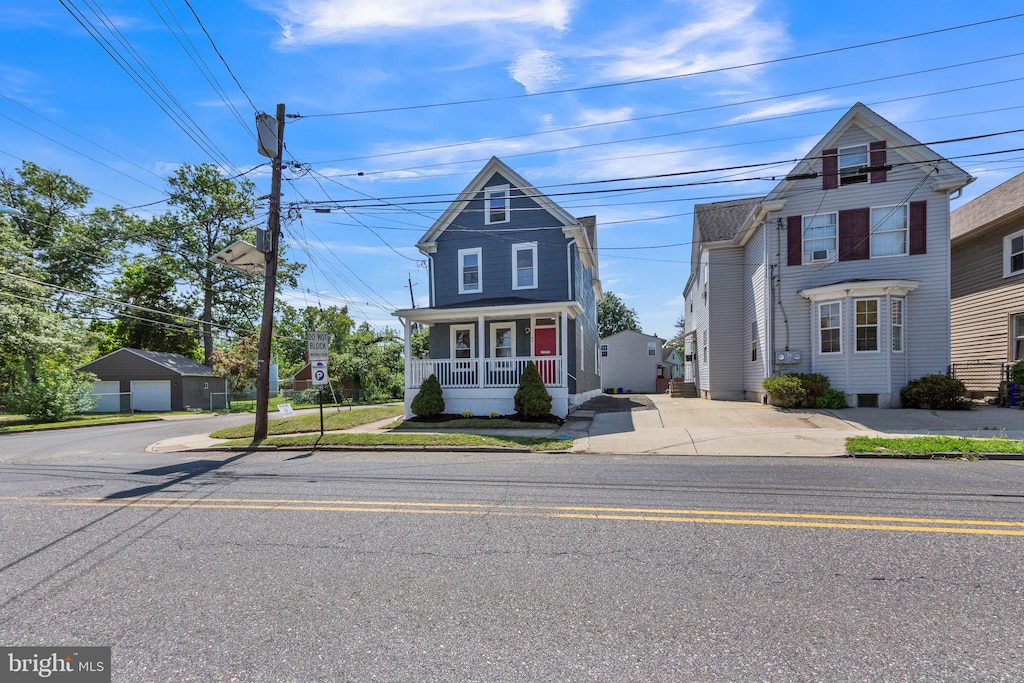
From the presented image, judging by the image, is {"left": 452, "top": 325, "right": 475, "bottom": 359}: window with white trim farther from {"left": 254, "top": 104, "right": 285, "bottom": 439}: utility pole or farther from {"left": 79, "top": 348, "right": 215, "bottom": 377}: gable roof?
{"left": 79, "top": 348, "right": 215, "bottom": 377}: gable roof

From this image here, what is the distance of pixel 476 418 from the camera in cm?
1585

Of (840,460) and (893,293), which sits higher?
(893,293)

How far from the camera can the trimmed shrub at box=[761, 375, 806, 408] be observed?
642 inches

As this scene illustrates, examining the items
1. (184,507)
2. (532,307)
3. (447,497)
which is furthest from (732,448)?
(184,507)

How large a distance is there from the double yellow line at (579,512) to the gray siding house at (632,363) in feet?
117

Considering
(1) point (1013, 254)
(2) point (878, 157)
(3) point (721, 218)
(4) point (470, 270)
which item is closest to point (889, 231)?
(2) point (878, 157)

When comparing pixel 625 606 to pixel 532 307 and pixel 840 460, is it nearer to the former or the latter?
pixel 840 460

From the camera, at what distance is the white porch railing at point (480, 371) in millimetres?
16469

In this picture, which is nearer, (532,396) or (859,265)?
(532,396)

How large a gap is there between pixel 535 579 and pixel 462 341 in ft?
52.5

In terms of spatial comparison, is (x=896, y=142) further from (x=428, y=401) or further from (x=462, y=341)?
(x=428, y=401)

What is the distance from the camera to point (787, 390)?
16.3m

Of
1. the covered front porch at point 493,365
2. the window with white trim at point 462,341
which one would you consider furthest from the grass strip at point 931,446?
the window with white trim at point 462,341

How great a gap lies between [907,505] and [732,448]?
466cm
